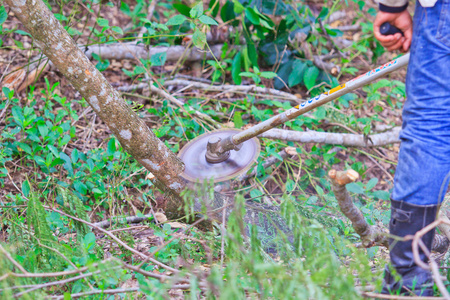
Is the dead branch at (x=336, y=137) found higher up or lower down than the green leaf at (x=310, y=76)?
lower down

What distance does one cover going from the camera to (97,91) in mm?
2000

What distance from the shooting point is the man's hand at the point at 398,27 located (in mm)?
1955

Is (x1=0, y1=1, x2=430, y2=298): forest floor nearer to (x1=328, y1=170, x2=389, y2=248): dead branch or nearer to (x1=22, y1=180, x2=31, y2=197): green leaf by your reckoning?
(x1=22, y1=180, x2=31, y2=197): green leaf

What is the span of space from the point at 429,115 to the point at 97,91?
1475 mm

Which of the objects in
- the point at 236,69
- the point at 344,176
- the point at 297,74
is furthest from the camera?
the point at 297,74

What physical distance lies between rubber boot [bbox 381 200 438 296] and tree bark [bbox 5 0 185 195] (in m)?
1.12

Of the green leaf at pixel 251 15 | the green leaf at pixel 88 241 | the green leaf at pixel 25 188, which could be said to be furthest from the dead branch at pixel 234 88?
the green leaf at pixel 88 241

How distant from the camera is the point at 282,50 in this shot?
3.90 m

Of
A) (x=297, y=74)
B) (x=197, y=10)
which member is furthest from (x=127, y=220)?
(x=297, y=74)

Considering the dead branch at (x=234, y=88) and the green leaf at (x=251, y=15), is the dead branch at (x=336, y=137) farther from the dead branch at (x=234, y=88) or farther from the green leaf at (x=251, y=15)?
the green leaf at (x=251, y=15)

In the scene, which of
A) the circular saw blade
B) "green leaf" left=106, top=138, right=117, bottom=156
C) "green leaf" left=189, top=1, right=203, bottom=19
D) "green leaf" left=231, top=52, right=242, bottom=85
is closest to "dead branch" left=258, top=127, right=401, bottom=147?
the circular saw blade

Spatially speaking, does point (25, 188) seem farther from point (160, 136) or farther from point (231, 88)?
point (231, 88)

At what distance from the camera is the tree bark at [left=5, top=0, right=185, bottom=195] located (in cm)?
184

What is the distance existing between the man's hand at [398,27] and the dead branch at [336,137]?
114 cm
